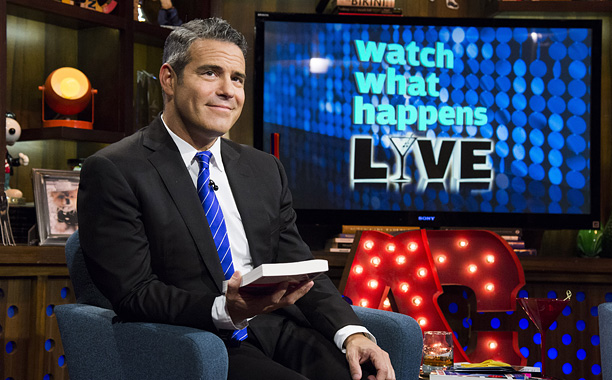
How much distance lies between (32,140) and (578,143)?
2768mm

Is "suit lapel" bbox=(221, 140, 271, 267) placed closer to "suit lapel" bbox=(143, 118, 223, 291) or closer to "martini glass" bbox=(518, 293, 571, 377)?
"suit lapel" bbox=(143, 118, 223, 291)

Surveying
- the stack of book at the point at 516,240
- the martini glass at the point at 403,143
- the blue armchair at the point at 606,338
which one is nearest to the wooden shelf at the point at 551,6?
the martini glass at the point at 403,143

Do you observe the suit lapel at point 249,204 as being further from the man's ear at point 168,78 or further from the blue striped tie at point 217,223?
the man's ear at point 168,78

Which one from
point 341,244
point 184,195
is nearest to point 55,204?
point 341,244

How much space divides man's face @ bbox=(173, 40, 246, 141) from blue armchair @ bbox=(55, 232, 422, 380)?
1.71ft

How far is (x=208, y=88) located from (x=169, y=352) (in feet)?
2.41

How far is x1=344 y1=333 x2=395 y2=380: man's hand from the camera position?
5.79 feet

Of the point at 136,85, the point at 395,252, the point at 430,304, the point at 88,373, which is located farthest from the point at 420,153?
the point at 88,373

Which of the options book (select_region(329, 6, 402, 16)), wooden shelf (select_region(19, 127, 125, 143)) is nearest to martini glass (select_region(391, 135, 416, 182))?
book (select_region(329, 6, 402, 16))

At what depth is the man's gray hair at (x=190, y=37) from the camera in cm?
197

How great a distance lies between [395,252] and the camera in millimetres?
3219

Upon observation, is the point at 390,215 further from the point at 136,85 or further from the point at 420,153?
the point at 136,85

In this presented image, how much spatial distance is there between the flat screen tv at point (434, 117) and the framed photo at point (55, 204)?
995 mm

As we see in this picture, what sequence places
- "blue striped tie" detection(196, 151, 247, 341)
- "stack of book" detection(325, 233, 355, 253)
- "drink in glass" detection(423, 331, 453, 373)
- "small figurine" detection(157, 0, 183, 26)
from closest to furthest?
"blue striped tie" detection(196, 151, 247, 341) < "drink in glass" detection(423, 331, 453, 373) < "stack of book" detection(325, 233, 355, 253) < "small figurine" detection(157, 0, 183, 26)
